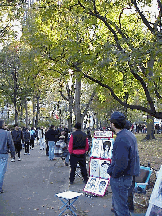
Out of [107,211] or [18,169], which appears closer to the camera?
[107,211]

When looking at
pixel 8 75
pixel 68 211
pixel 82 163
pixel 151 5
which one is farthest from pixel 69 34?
pixel 8 75

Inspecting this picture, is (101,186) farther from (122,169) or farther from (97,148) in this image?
(122,169)

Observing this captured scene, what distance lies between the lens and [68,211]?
285 inches

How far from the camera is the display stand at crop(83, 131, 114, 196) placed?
8828mm

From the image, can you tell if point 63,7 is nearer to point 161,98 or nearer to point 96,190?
point 161,98

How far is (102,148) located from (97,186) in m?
1.07

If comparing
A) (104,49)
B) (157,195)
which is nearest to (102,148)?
(104,49)

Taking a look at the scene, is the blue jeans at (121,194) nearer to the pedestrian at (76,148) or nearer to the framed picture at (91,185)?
the framed picture at (91,185)

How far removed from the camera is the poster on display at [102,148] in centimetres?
920

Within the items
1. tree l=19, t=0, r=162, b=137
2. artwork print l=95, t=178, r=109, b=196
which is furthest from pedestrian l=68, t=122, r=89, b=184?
tree l=19, t=0, r=162, b=137

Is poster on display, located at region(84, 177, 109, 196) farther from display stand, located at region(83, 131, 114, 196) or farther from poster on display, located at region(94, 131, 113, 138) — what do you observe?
poster on display, located at region(94, 131, 113, 138)

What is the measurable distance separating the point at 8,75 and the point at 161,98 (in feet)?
93.9

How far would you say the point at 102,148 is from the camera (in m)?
9.31

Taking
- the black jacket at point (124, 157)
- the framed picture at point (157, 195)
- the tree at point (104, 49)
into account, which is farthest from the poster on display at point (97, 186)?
the framed picture at point (157, 195)
